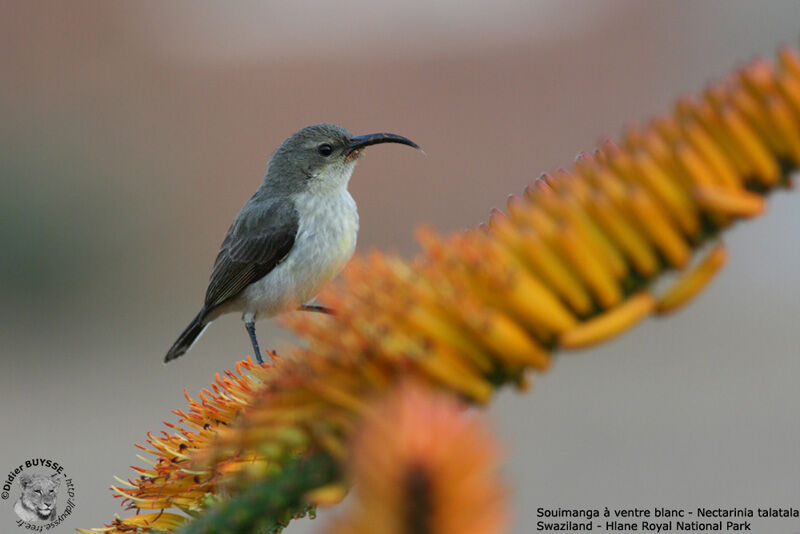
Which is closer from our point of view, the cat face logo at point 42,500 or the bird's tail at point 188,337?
the cat face logo at point 42,500

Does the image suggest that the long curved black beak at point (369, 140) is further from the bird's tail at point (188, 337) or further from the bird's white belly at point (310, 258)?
the bird's tail at point (188, 337)

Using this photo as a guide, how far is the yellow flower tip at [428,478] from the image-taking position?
0.85 metres

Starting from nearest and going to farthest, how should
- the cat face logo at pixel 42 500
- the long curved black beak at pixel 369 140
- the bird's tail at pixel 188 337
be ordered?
the cat face logo at pixel 42 500
the long curved black beak at pixel 369 140
the bird's tail at pixel 188 337

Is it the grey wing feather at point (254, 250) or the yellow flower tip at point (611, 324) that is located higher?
the grey wing feather at point (254, 250)

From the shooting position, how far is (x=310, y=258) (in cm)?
752

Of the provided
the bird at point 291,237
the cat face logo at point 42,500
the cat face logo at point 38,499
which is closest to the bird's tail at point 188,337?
the bird at point 291,237

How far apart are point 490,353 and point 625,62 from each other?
22453 millimetres

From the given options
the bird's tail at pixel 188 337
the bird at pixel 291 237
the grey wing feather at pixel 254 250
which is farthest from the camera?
the grey wing feather at pixel 254 250

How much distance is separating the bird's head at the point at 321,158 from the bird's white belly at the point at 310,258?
0.22m

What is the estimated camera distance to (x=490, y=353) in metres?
1.21

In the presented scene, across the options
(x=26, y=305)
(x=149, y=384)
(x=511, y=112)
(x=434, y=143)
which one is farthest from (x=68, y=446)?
(x=511, y=112)

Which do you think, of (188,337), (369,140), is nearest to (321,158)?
(369,140)

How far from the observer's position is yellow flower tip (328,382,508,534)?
0.85 m

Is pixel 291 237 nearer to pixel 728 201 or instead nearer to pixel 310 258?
pixel 310 258
